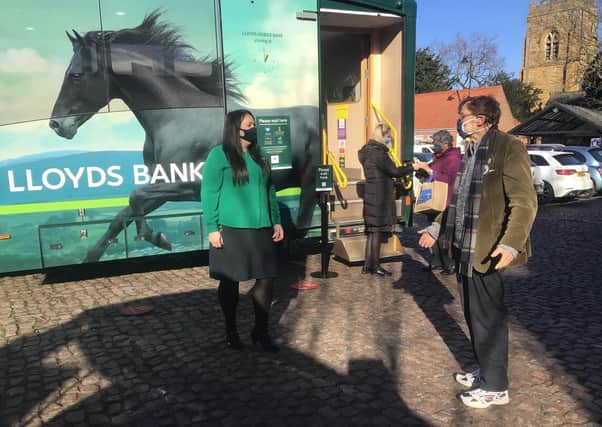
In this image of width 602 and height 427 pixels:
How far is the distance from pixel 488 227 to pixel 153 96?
150 inches

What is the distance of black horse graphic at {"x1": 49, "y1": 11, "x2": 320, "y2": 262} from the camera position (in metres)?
5.16

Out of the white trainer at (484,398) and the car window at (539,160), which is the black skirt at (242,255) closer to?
the white trainer at (484,398)

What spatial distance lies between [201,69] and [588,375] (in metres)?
4.46

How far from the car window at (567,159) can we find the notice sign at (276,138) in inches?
428

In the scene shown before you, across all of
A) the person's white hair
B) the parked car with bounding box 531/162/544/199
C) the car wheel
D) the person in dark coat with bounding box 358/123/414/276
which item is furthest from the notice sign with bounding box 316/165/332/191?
the car wheel

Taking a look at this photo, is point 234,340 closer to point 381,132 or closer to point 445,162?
point 381,132

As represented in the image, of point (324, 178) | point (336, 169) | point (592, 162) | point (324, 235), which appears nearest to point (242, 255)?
point (324, 178)

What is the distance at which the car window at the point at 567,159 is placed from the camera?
1414 cm

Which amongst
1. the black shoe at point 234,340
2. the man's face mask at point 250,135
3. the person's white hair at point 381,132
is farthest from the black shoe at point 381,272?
the man's face mask at point 250,135

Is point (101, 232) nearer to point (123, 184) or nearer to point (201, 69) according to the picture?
point (123, 184)

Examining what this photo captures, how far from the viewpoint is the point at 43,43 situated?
5.00 m

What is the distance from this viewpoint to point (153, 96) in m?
5.43

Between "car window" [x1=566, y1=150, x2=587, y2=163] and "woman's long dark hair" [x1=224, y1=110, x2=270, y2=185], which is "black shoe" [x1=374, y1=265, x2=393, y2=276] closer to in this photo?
"woman's long dark hair" [x1=224, y1=110, x2=270, y2=185]

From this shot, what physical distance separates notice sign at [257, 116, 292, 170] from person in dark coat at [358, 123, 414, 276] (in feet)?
3.01
